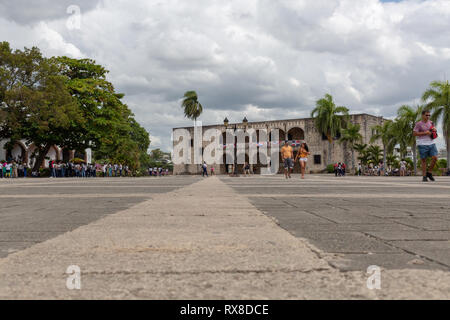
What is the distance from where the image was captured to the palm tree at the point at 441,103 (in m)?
27.9

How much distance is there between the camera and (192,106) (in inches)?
2128

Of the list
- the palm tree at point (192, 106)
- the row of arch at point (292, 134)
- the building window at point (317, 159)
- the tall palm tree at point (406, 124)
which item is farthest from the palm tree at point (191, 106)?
the tall palm tree at point (406, 124)

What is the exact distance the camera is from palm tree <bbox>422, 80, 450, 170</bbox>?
27938mm

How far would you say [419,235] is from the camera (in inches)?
85.9

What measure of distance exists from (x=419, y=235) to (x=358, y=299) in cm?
133

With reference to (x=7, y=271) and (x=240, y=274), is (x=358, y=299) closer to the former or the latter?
(x=240, y=274)

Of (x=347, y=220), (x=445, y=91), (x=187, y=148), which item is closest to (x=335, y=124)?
(x=445, y=91)

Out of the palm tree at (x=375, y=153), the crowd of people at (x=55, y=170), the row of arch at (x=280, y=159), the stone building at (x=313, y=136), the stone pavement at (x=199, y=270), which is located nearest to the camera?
the stone pavement at (x=199, y=270)

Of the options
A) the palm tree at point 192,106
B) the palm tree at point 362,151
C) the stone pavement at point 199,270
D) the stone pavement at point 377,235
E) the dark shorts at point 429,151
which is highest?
the palm tree at point 192,106

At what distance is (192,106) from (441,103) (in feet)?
108

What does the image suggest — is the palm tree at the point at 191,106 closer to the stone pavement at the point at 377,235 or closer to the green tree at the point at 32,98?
the green tree at the point at 32,98

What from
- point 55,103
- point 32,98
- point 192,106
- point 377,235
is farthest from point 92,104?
point 377,235

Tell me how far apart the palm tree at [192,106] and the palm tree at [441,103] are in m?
31.4

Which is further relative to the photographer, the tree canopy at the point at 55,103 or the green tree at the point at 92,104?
the green tree at the point at 92,104
